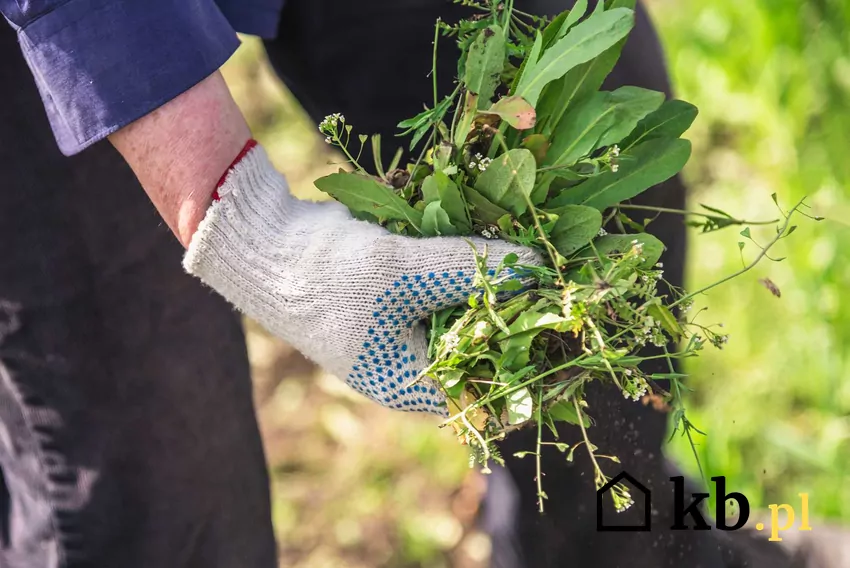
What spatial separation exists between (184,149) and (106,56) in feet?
0.37

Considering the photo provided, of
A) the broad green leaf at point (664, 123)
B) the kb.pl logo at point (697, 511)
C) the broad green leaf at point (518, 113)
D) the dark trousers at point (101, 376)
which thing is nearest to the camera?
the broad green leaf at point (518, 113)

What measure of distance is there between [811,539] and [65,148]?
4.50ft

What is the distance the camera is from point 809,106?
2129 millimetres

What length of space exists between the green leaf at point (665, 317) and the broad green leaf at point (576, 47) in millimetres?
240

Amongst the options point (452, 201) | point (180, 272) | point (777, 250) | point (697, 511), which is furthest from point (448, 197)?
point (777, 250)

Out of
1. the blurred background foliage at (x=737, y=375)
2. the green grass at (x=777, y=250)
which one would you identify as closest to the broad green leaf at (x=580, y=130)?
the blurred background foliage at (x=737, y=375)

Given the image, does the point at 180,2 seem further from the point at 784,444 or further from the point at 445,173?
the point at 784,444

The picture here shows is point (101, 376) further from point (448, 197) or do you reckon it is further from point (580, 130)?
point (580, 130)

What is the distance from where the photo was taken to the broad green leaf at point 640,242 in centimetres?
87

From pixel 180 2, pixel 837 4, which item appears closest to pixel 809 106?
pixel 837 4

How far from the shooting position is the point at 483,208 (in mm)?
890

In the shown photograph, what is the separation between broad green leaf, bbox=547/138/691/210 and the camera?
0.90m

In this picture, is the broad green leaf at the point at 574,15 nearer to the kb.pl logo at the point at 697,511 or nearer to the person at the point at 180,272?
the person at the point at 180,272

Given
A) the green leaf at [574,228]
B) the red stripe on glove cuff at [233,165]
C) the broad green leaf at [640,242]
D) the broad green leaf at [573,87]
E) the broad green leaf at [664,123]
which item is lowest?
the broad green leaf at [640,242]
